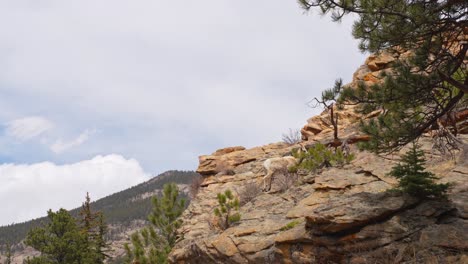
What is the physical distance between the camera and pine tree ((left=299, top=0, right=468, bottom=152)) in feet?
23.6

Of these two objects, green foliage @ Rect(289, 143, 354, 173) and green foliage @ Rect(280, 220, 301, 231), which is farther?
green foliage @ Rect(289, 143, 354, 173)

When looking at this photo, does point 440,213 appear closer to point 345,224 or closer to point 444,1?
point 345,224

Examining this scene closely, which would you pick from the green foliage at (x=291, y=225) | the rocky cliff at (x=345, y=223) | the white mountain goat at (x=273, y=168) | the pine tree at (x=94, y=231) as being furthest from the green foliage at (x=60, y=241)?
the green foliage at (x=291, y=225)

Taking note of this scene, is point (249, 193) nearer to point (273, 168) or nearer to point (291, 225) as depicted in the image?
point (273, 168)

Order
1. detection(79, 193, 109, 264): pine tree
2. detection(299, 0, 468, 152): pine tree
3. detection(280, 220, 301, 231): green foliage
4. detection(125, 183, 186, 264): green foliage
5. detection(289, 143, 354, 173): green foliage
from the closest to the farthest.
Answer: detection(299, 0, 468, 152): pine tree < detection(280, 220, 301, 231): green foliage < detection(289, 143, 354, 173): green foliage < detection(125, 183, 186, 264): green foliage < detection(79, 193, 109, 264): pine tree

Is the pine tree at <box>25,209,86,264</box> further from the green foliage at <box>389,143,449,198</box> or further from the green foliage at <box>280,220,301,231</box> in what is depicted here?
the green foliage at <box>389,143,449,198</box>

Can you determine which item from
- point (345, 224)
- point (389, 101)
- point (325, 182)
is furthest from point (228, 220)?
point (389, 101)

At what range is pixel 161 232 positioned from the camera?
58.4 ft

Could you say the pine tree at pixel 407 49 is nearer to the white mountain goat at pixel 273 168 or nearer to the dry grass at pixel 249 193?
the white mountain goat at pixel 273 168

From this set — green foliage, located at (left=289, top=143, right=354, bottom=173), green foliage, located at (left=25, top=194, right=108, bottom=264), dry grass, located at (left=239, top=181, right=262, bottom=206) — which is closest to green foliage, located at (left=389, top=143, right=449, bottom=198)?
green foliage, located at (left=289, top=143, right=354, bottom=173)

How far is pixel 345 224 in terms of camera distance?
8.05 m

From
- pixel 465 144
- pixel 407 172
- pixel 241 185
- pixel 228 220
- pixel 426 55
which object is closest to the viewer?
pixel 426 55

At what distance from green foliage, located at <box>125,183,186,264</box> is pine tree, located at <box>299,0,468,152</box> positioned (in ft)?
35.2

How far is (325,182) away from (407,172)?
9.52ft
